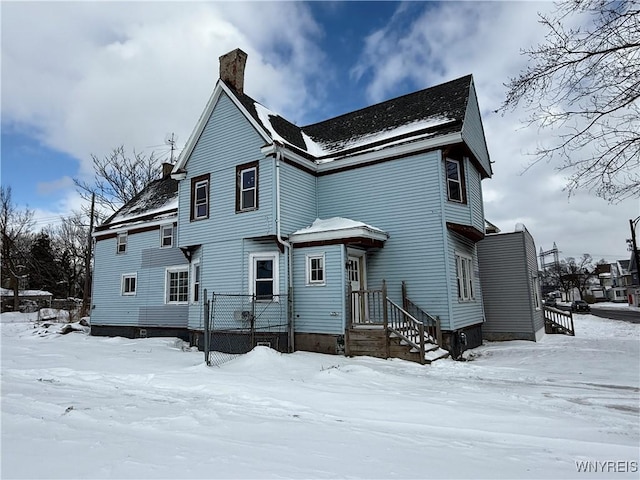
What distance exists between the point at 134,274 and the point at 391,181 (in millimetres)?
14181

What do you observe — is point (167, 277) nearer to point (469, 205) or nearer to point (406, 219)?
point (406, 219)

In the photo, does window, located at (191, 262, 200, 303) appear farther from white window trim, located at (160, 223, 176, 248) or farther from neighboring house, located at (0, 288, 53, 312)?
neighboring house, located at (0, 288, 53, 312)

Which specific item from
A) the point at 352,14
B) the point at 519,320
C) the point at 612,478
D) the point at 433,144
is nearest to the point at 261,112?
the point at 352,14

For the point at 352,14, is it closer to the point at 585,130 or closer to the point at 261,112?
the point at 261,112

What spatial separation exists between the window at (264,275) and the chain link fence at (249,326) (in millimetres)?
273

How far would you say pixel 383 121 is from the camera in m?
16.2

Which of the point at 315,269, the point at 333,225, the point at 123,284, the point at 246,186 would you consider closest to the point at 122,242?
the point at 123,284

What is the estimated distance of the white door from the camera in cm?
1280

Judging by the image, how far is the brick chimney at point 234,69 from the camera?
16203mm

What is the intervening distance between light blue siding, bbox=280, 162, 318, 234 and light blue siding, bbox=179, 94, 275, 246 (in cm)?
47

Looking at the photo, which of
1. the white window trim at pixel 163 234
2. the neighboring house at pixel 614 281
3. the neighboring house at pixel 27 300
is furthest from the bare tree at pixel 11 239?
the neighboring house at pixel 614 281

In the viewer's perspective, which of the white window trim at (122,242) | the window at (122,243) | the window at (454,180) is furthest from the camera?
the window at (122,243)

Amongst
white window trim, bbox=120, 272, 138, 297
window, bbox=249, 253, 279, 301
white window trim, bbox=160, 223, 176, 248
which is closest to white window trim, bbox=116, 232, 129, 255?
white window trim, bbox=120, 272, 138, 297

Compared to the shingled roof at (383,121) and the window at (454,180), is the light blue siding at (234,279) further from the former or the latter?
the window at (454,180)
